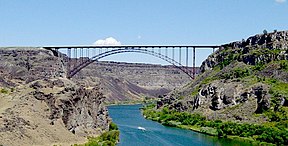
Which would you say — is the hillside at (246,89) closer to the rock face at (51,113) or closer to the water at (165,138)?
the water at (165,138)

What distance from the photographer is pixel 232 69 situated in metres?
105

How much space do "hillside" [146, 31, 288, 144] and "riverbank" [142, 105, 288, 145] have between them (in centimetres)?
17

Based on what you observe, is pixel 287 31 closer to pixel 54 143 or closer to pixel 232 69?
pixel 232 69

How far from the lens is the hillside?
253ft

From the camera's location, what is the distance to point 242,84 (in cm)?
9112

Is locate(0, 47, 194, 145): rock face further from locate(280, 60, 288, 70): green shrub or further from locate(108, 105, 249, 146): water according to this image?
locate(280, 60, 288, 70): green shrub

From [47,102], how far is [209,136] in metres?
24.0

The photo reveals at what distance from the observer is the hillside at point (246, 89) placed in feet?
253

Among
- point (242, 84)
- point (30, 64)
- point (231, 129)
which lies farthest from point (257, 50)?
point (30, 64)

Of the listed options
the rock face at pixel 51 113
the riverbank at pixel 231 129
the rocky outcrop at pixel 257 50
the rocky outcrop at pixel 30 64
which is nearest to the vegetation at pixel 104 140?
the rock face at pixel 51 113

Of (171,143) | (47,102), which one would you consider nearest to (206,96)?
(171,143)

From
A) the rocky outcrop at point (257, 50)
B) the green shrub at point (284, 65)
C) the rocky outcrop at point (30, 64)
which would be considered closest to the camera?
the green shrub at point (284, 65)

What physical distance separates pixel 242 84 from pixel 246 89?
12.6ft

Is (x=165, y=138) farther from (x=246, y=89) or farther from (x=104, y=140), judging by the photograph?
(x=246, y=89)
